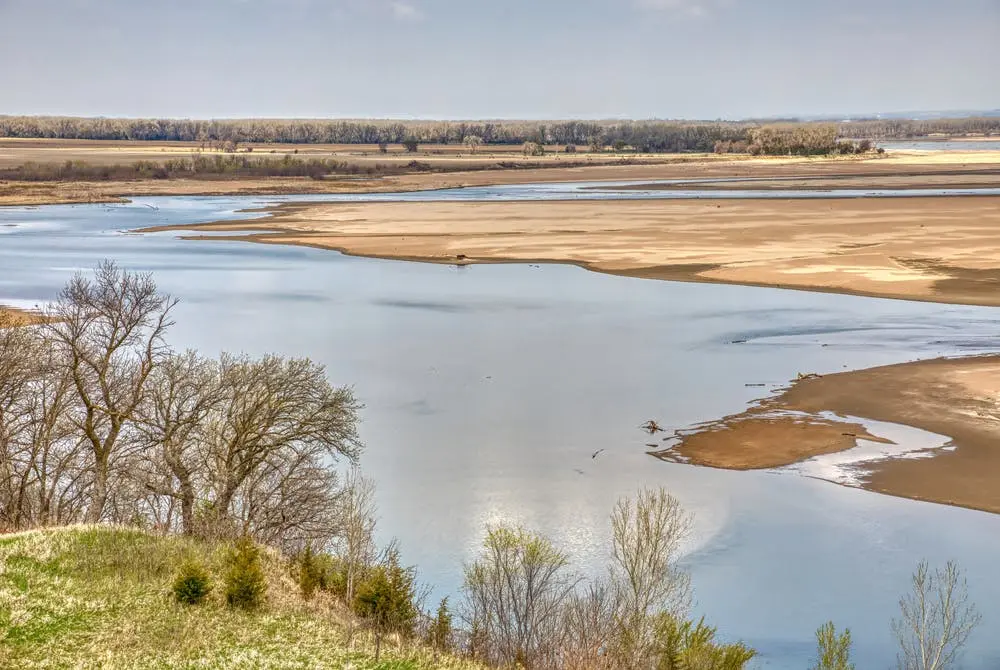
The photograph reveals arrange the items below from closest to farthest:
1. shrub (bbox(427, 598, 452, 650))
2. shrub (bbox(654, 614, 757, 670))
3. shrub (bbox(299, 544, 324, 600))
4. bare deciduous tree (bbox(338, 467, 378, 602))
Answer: shrub (bbox(654, 614, 757, 670)) < shrub (bbox(427, 598, 452, 650)) < bare deciduous tree (bbox(338, 467, 378, 602)) < shrub (bbox(299, 544, 324, 600))

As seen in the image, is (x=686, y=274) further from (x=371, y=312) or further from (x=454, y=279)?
(x=371, y=312)

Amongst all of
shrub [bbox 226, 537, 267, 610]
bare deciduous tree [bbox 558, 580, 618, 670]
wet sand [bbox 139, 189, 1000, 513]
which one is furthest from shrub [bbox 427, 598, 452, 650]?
wet sand [bbox 139, 189, 1000, 513]

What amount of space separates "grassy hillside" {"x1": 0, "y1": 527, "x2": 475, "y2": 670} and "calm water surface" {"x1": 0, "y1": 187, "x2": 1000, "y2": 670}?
342cm

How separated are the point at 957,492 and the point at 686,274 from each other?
27425 millimetres

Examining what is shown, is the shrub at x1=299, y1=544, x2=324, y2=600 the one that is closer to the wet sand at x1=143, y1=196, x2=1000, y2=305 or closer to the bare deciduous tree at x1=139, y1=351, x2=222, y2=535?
the bare deciduous tree at x1=139, y1=351, x2=222, y2=535

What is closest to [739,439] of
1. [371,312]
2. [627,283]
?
[371,312]

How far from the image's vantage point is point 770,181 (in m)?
102

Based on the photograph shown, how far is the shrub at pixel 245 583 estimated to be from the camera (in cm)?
1450

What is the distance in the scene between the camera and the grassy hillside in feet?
41.9

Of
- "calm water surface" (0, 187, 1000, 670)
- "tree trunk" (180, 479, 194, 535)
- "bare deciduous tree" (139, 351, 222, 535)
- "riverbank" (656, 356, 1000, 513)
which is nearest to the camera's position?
"calm water surface" (0, 187, 1000, 670)

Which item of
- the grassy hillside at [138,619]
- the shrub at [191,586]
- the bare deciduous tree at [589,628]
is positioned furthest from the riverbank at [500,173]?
the shrub at [191,586]

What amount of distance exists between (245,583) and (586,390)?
48.4 ft

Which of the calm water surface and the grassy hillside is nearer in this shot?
the grassy hillside

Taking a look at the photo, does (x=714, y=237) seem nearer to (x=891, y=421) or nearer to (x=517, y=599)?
(x=891, y=421)
